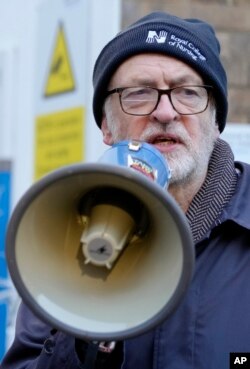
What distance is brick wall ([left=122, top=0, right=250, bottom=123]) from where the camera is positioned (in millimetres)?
5031

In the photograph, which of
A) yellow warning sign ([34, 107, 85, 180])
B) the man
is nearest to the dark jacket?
the man

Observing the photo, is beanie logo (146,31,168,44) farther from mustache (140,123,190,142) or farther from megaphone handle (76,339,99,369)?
megaphone handle (76,339,99,369)

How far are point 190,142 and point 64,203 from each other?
1.21ft

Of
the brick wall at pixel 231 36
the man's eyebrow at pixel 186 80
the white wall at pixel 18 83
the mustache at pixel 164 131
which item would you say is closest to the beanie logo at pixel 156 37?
the man's eyebrow at pixel 186 80

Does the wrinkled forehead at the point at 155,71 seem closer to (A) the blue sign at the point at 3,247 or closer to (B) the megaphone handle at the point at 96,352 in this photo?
(B) the megaphone handle at the point at 96,352

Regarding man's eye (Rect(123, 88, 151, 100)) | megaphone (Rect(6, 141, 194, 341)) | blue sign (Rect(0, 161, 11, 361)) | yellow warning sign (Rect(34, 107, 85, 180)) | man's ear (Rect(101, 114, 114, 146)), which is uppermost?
man's eye (Rect(123, 88, 151, 100))

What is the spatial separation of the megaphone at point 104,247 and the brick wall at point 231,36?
2.97 meters

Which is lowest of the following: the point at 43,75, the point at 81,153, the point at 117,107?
the point at 81,153

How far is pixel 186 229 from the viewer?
1823 mm

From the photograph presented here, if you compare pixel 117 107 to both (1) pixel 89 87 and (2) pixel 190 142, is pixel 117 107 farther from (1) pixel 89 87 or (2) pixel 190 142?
(1) pixel 89 87

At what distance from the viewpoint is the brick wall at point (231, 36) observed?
198 inches

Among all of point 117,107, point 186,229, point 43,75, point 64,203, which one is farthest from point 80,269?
point 43,75

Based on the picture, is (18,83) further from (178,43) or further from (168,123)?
(168,123)

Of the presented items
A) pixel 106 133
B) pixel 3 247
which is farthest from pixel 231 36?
pixel 106 133
